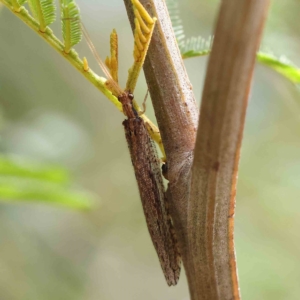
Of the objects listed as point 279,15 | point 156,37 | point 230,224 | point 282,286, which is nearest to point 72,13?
point 156,37

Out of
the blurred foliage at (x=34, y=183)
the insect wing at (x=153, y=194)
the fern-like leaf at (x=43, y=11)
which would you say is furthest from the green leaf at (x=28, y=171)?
the fern-like leaf at (x=43, y=11)

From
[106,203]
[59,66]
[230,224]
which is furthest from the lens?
[106,203]

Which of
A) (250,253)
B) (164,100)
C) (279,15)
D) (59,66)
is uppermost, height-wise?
(279,15)

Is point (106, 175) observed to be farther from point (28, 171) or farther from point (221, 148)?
point (221, 148)

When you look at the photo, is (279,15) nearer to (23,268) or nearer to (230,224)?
(230,224)

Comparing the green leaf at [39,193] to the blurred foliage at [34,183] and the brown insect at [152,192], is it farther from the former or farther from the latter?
the brown insect at [152,192]
